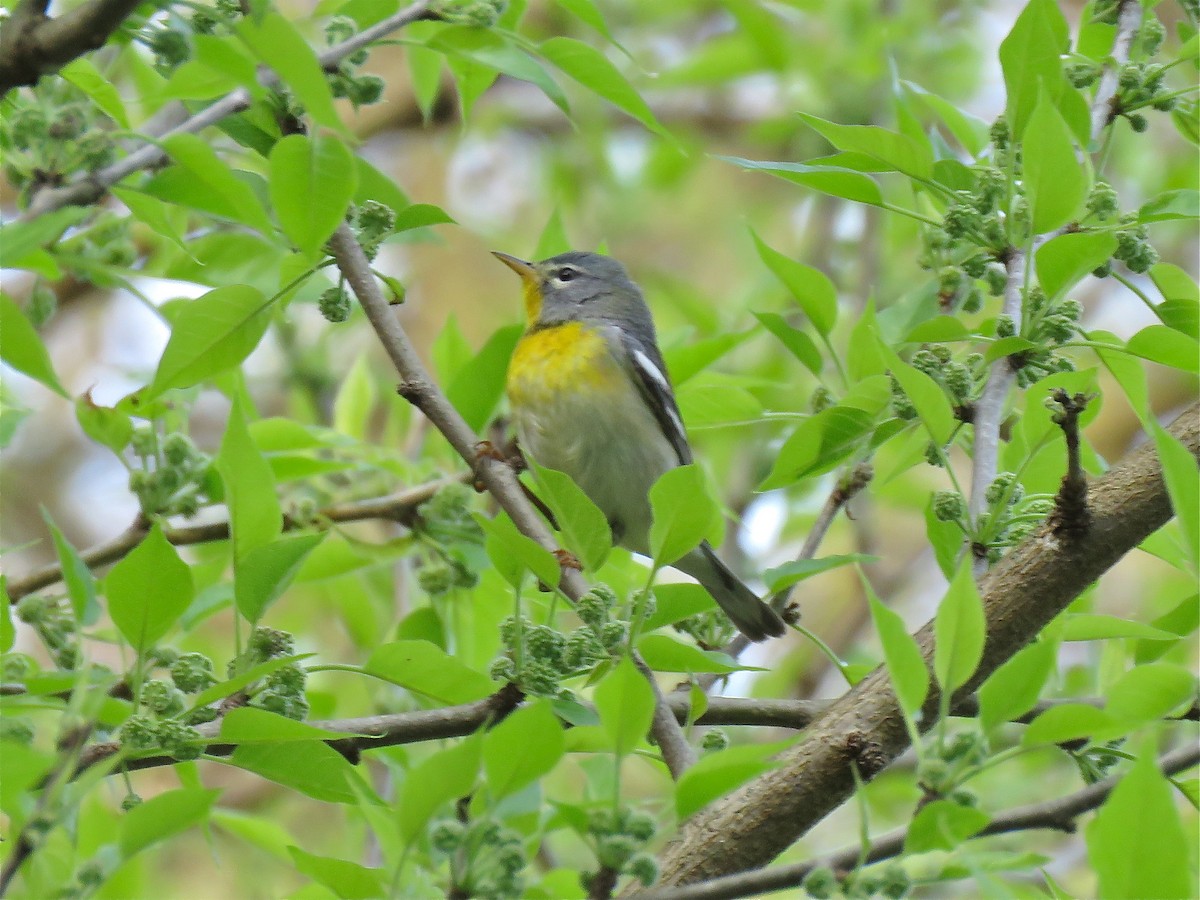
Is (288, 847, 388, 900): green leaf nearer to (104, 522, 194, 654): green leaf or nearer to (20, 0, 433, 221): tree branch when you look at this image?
(104, 522, 194, 654): green leaf

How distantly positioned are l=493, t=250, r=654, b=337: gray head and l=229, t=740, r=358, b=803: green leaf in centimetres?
360

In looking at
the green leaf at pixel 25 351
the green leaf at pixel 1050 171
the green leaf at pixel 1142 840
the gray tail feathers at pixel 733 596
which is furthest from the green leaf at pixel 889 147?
the gray tail feathers at pixel 733 596

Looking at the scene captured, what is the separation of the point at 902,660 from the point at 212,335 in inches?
53.5

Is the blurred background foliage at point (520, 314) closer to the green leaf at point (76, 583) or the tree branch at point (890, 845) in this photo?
the green leaf at point (76, 583)

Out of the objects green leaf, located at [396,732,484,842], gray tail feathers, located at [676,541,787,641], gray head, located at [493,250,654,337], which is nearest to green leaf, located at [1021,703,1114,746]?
green leaf, located at [396,732,484,842]

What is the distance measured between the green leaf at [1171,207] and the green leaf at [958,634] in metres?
1.09

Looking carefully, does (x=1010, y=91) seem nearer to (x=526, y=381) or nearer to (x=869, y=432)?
(x=869, y=432)

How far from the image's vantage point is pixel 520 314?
21.6 feet

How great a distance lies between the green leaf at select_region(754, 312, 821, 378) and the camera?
294 cm

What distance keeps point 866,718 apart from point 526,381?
119 inches

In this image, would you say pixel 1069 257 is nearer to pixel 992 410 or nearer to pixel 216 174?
pixel 992 410

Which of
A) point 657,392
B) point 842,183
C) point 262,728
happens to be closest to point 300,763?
point 262,728

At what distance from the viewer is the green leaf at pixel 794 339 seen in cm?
294

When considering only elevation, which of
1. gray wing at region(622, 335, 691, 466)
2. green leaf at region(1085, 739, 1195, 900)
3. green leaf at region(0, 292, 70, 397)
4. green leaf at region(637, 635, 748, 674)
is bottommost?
gray wing at region(622, 335, 691, 466)
